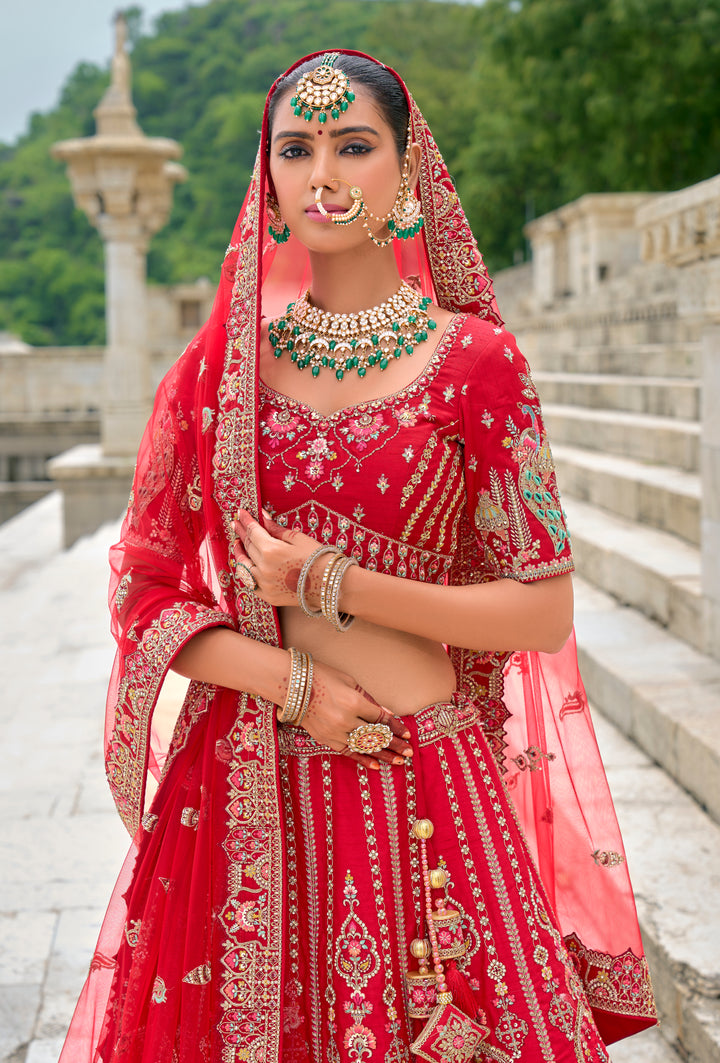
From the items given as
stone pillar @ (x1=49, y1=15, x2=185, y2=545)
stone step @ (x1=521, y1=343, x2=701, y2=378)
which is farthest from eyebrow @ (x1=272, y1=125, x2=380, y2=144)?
stone pillar @ (x1=49, y1=15, x2=185, y2=545)

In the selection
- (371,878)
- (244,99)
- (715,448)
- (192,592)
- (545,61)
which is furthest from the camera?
(244,99)

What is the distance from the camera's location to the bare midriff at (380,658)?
4.75 ft

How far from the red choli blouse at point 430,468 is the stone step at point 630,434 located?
3.82 metres

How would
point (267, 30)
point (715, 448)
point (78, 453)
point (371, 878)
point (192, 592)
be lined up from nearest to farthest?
point (371, 878)
point (192, 592)
point (715, 448)
point (78, 453)
point (267, 30)

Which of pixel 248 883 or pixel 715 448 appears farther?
pixel 715 448

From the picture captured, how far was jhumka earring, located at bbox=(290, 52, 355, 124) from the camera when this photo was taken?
4.65 ft

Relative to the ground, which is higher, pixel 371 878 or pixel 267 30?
pixel 267 30

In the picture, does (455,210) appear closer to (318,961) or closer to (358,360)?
(358,360)

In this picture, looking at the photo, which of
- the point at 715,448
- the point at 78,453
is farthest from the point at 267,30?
the point at 715,448

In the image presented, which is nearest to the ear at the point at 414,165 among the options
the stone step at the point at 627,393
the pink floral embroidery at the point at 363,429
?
the pink floral embroidery at the point at 363,429

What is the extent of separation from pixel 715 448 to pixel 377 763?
226cm

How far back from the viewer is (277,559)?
4.51 feet

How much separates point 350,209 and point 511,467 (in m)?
0.40

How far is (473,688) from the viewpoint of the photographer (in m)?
1.65
